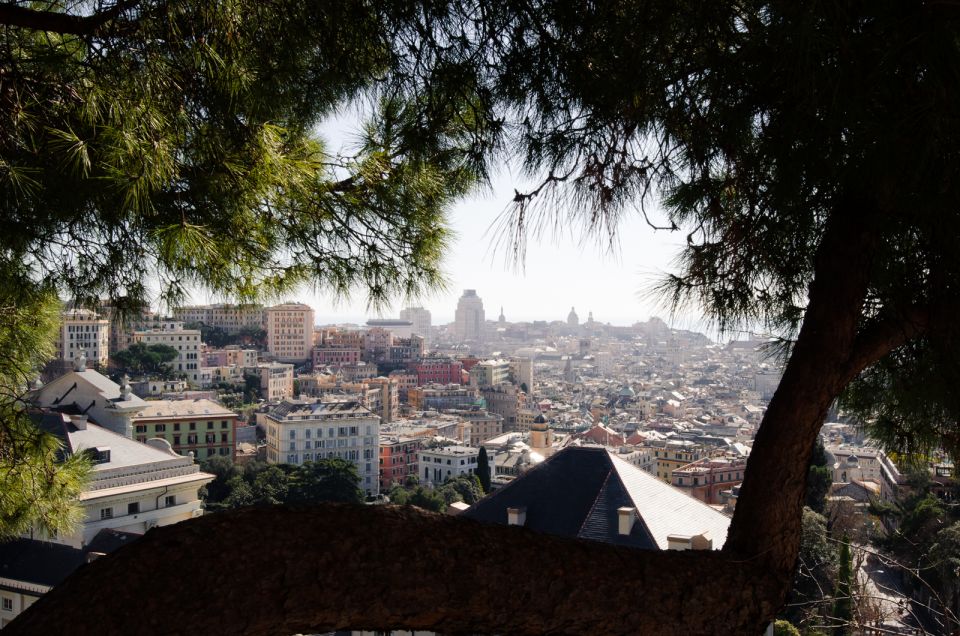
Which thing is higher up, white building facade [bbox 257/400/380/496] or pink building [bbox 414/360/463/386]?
pink building [bbox 414/360/463/386]

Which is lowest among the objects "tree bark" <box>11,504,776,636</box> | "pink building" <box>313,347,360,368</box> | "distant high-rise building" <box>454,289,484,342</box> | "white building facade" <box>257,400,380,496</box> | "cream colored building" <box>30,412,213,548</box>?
"white building facade" <box>257,400,380,496</box>

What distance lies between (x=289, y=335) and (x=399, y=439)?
68.0 ft

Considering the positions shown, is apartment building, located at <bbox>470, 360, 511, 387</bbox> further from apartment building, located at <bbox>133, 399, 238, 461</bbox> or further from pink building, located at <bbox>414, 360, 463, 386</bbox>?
apartment building, located at <bbox>133, 399, 238, 461</bbox>

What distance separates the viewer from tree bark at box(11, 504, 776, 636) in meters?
0.77

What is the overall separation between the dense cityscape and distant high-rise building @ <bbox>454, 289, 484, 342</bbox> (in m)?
30.3

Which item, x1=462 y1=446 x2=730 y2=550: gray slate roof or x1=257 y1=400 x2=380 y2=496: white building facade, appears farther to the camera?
x1=257 y1=400 x2=380 y2=496: white building facade

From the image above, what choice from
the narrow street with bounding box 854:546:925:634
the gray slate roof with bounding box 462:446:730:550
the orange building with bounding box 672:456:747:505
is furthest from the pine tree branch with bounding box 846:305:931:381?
the orange building with bounding box 672:456:747:505

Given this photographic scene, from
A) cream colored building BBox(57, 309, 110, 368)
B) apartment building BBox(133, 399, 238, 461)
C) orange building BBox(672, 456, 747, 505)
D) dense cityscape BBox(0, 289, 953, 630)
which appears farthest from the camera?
cream colored building BBox(57, 309, 110, 368)

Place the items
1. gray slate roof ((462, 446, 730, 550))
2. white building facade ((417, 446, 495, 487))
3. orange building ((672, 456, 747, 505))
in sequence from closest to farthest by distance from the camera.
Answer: gray slate roof ((462, 446, 730, 550))
orange building ((672, 456, 747, 505))
white building facade ((417, 446, 495, 487))

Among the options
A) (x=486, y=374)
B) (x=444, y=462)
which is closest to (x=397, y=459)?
(x=444, y=462)

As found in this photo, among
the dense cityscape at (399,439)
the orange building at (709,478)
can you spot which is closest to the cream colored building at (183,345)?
the dense cityscape at (399,439)

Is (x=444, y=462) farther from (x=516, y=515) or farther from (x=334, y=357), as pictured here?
(x=334, y=357)

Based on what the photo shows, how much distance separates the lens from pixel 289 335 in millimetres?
49094

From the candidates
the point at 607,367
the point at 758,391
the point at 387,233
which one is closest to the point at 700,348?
the point at 607,367
